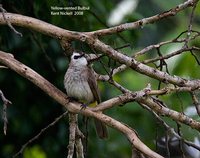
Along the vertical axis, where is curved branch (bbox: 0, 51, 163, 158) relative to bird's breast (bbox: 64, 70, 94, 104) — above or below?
below

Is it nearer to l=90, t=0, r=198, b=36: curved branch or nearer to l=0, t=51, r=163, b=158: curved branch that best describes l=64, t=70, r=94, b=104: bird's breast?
l=0, t=51, r=163, b=158: curved branch

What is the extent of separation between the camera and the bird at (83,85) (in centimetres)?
510

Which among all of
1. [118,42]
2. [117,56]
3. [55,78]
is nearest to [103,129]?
[118,42]

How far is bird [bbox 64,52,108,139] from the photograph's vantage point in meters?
5.10

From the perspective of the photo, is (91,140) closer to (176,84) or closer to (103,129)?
(103,129)

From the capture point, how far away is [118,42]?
5.41 m

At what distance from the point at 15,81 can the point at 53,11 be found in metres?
1.76

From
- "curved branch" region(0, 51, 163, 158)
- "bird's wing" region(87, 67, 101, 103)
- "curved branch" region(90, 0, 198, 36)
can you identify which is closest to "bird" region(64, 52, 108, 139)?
"bird's wing" region(87, 67, 101, 103)

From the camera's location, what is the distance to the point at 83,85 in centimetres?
523

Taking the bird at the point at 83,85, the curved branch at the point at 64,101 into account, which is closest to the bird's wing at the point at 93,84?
the bird at the point at 83,85

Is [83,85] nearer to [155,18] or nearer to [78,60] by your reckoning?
[78,60]

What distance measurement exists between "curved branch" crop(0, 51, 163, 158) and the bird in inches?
34.2

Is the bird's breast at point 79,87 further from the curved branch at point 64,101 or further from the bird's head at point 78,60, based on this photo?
the curved branch at point 64,101

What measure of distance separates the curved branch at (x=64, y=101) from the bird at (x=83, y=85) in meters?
0.87
